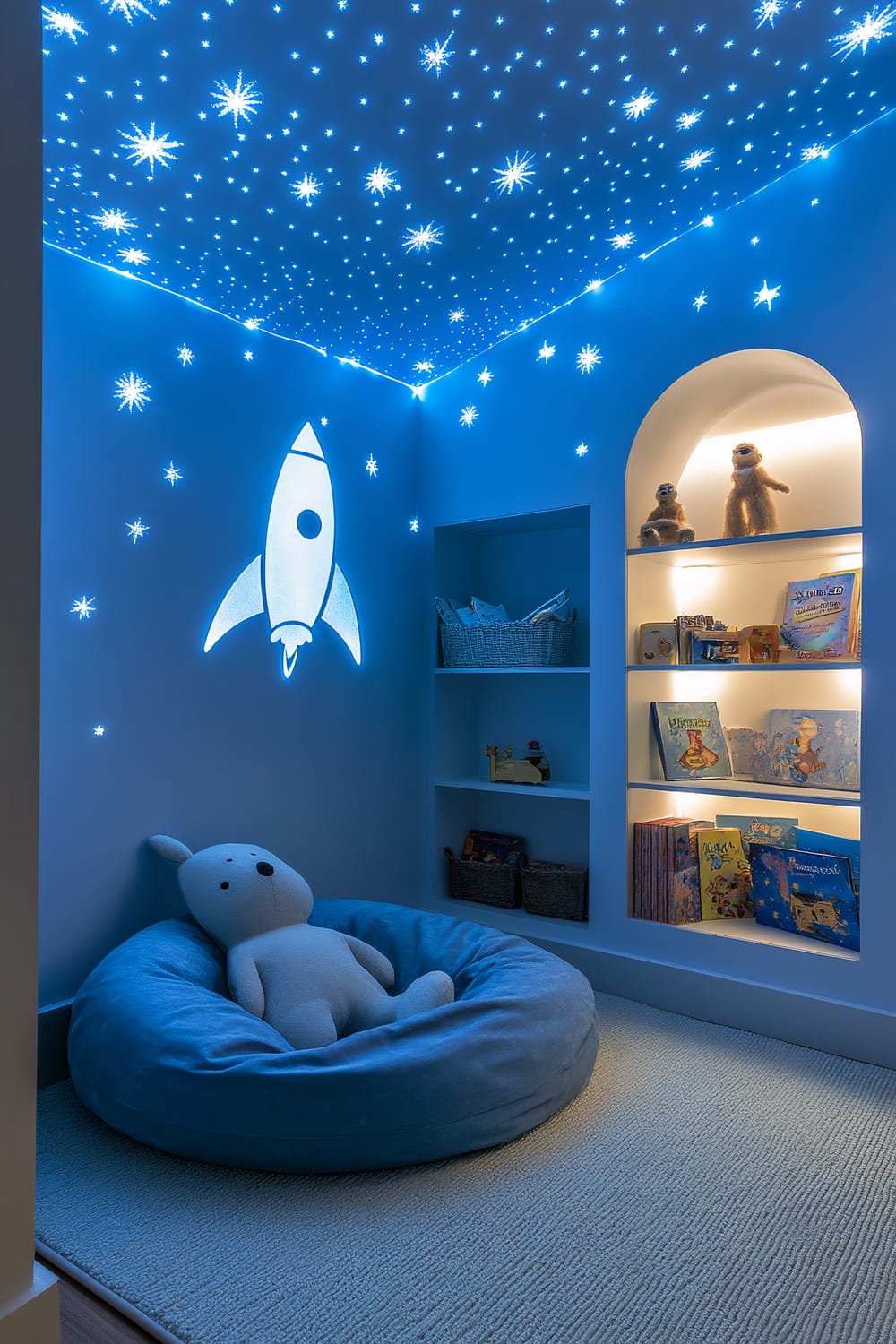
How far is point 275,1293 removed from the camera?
57.1 inches

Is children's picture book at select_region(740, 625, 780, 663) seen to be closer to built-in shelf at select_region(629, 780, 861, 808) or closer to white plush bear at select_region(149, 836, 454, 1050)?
built-in shelf at select_region(629, 780, 861, 808)

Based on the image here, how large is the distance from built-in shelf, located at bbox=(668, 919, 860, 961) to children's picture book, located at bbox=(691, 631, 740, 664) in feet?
2.78

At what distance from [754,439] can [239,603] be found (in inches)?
72.3

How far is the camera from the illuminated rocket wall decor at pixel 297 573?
112 inches

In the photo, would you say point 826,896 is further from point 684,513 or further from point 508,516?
point 508,516

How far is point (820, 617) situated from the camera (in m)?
2.65

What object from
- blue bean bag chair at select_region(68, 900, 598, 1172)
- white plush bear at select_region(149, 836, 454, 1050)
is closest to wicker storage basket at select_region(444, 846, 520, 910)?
white plush bear at select_region(149, 836, 454, 1050)

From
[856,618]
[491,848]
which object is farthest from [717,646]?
[491,848]

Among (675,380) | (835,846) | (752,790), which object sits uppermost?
(675,380)

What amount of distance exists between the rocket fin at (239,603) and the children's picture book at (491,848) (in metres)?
1.33

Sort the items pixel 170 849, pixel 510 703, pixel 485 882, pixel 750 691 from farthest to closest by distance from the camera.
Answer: pixel 510 703 < pixel 485 882 < pixel 750 691 < pixel 170 849

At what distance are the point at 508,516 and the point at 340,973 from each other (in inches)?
68.0

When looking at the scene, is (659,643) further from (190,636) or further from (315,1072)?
(315,1072)

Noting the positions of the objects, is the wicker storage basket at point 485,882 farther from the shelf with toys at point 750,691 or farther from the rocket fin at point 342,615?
the rocket fin at point 342,615
